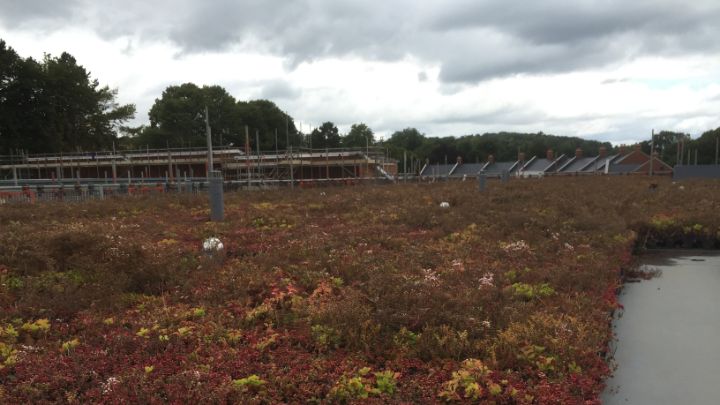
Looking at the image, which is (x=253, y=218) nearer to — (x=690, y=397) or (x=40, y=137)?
(x=690, y=397)

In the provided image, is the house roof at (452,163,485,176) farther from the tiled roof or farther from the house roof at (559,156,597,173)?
the house roof at (559,156,597,173)

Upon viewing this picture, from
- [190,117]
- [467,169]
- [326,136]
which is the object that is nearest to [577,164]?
[467,169]

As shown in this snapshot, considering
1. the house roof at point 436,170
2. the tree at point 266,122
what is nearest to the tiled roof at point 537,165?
the house roof at point 436,170

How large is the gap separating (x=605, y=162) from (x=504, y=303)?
209 ft

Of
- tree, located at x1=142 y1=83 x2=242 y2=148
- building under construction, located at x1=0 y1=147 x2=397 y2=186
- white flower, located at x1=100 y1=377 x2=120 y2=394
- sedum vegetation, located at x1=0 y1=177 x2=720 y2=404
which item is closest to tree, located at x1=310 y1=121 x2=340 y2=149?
tree, located at x1=142 y1=83 x2=242 y2=148

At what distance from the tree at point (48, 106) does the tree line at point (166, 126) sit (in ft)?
Answer: 0.27

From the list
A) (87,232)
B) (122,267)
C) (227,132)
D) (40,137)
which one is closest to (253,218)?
(87,232)

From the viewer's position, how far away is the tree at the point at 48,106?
4409 cm

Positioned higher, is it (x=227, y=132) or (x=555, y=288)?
(x=227, y=132)

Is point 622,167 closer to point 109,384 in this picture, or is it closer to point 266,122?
point 266,122

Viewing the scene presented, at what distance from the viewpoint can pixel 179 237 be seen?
10.6m

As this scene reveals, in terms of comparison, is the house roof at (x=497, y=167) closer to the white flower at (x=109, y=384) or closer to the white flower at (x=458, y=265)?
the white flower at (x=458, y=265)

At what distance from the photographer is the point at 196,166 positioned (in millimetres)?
47969

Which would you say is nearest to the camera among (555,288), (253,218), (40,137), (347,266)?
(555,288)
